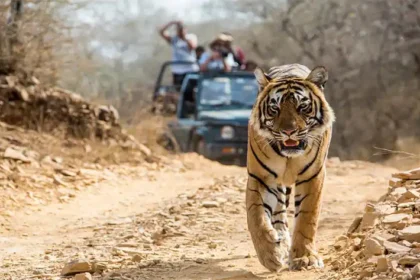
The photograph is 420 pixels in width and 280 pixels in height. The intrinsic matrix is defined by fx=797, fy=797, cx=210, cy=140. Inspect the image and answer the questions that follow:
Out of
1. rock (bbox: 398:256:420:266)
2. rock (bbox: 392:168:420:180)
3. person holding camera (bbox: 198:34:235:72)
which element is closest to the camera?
rock (bbox: 398:256:420:266)

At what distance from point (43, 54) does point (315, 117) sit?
7.91 meters

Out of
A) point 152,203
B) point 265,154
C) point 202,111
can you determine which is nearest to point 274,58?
point 202,111

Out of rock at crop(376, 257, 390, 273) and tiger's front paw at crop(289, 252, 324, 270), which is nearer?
rock at crop(376, 257, 390, 273)

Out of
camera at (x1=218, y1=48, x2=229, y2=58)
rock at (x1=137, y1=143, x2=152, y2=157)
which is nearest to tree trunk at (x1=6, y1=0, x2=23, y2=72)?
rock at (x1=137, y1=143, x2=152, y2=157)

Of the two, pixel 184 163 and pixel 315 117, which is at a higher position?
pixel 315 117

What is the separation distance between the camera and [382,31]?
1889 cm

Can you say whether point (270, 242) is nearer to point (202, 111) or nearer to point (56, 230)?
point (56, 230)

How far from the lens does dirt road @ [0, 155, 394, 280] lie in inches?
214

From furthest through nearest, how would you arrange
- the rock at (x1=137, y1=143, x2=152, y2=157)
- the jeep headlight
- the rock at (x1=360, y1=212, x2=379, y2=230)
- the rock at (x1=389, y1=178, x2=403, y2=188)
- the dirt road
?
the jeep headlight, the rock at (x1=137, y1=143, x2=152, y2=157), the rock at (x1=389, y1=178, x2=403, y2=188), the rock at (x1=360, y1=212, x2=379, y2=230), the dirt road

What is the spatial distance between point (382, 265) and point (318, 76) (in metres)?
1.64

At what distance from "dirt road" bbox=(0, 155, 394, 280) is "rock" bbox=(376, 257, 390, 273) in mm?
654

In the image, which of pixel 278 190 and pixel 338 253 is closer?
pixel 338 253

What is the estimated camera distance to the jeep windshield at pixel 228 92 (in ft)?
43.9

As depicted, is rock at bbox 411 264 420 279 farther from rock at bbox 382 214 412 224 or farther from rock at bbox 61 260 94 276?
rock at bbox 61 260 94 276
